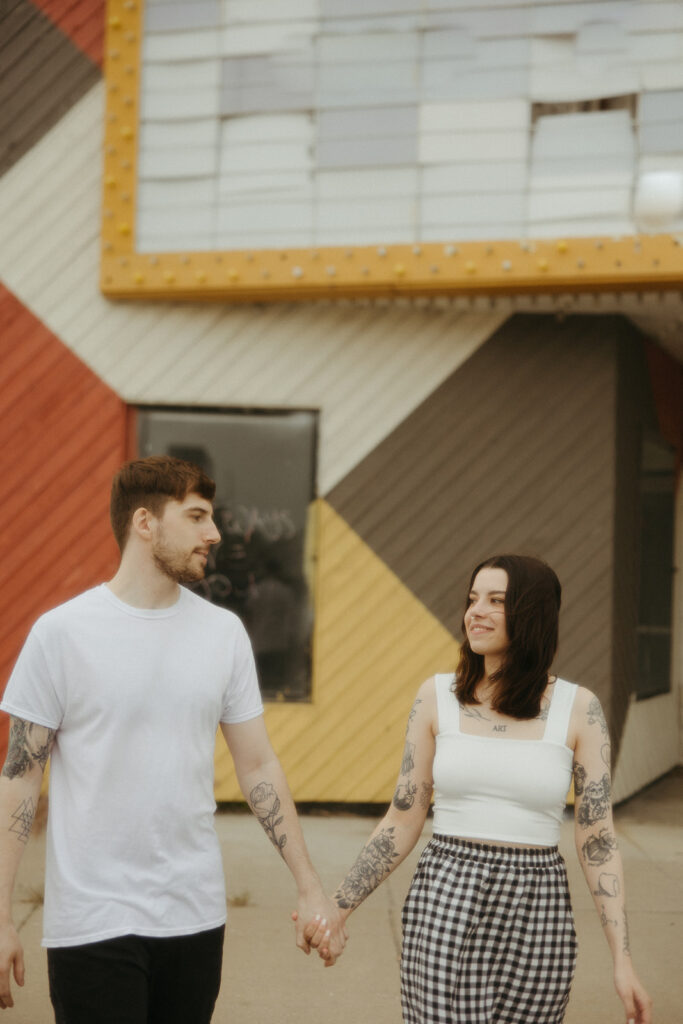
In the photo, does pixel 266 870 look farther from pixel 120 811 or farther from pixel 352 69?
pixel 352 69

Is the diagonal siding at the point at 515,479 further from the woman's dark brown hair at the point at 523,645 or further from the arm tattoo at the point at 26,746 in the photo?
the arm tattoo at the point at 26,746

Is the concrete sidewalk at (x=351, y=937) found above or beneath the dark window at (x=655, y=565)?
beneath

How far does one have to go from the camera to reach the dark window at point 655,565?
8.98 meters

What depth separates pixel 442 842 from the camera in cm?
296

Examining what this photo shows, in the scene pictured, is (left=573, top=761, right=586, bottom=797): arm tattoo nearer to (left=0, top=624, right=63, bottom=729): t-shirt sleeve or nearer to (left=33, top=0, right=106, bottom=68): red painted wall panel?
(left=0, top=624, right=63, bottom=729): t-shirt sleeve

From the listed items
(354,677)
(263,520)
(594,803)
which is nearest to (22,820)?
(594,803)

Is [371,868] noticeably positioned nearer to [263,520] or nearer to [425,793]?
[425,793]

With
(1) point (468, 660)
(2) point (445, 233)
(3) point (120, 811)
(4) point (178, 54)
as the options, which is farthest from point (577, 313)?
(3) point (120, 811)

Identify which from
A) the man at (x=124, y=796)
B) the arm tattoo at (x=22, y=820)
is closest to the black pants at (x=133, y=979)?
the man at (x=124, y=796)

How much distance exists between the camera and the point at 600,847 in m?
2.99

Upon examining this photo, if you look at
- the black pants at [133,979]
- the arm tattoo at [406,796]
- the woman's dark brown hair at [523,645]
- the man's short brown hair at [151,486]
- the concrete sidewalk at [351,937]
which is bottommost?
the concrete sidewalk at [351,937]

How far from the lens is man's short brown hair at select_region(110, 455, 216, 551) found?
3043 millimetres

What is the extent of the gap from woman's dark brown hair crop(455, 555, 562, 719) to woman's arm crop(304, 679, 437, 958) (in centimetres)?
12

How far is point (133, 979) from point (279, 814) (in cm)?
60
